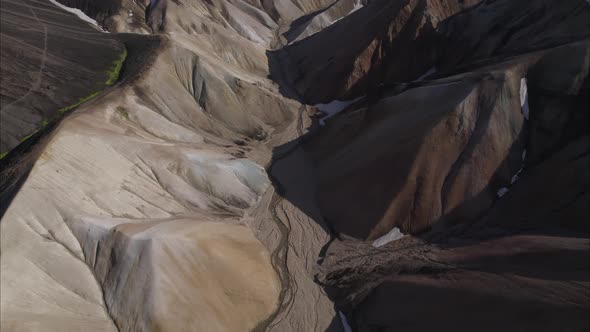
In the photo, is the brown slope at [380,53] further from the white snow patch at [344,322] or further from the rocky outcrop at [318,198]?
the white snow patch at [344,322]

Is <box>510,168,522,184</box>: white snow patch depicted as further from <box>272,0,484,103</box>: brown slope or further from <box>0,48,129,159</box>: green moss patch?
<box>0,48,129,159</box>: green moss patch

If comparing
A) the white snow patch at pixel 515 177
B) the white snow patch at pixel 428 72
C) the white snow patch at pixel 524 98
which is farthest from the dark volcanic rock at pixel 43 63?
the white snow patch at pixel 524 98

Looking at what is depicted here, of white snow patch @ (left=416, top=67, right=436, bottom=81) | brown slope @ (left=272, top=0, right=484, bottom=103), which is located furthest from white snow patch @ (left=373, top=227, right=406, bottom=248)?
white snow patch @ (left=416, top=67, right=436, bottom=81)

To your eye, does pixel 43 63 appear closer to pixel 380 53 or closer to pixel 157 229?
pixel 157 229

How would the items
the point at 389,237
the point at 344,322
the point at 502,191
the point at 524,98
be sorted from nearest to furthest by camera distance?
the point at 344,322 → the point at 502,191 → the point at 389,237 → the point at 524,98

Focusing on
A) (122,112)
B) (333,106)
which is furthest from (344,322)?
(333,106)

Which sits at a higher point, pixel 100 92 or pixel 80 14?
pixel 80 14
